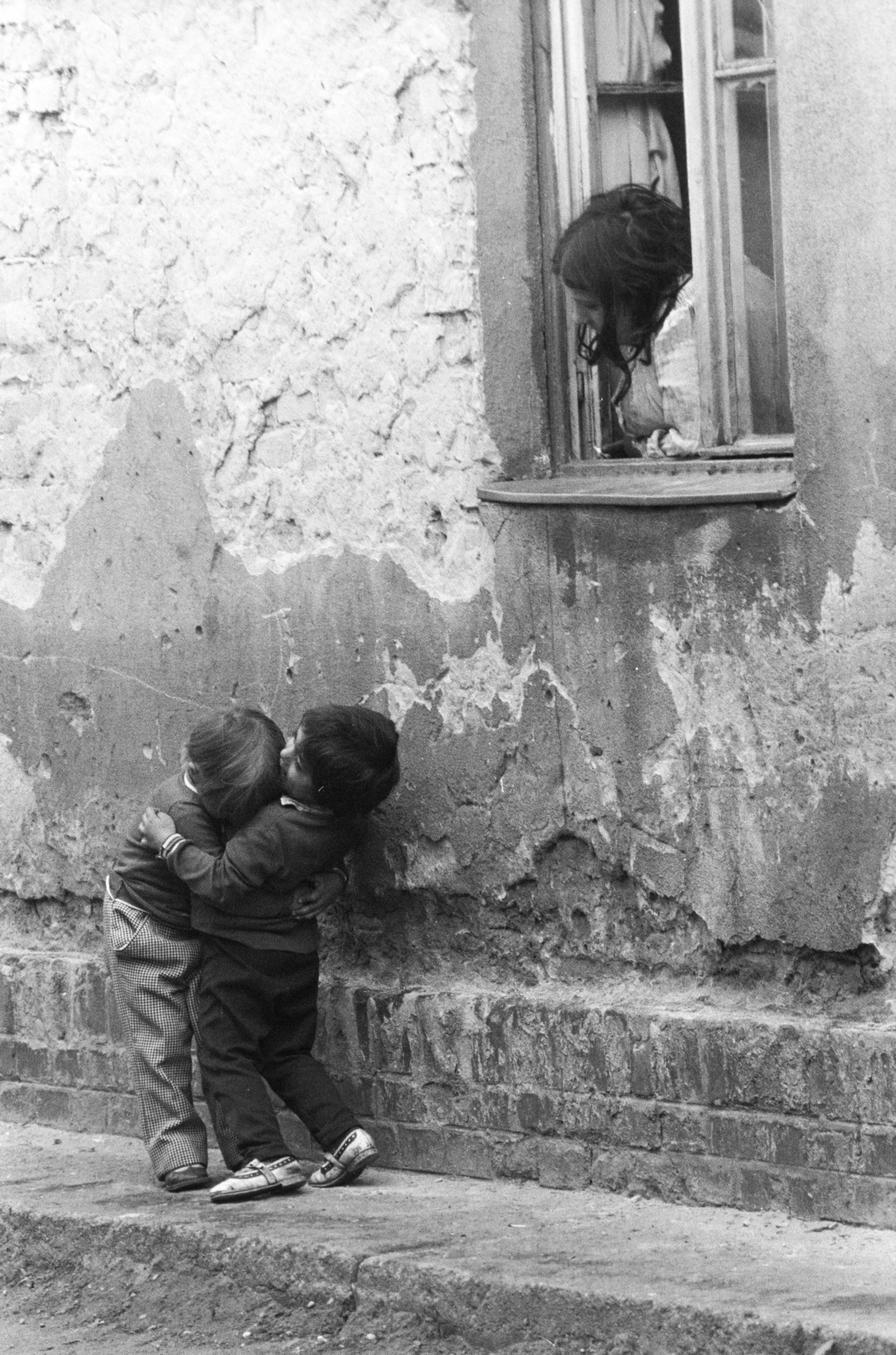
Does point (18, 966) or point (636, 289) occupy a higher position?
point (636, 289)

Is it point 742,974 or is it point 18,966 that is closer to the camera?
point 742,974

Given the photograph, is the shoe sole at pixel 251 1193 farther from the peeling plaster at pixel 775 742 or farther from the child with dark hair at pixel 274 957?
the peeling plaster at pixel 775 742

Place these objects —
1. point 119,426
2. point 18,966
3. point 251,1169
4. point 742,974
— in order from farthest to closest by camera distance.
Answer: point 18,966, point 119,426, point 251,1169, point 742,974

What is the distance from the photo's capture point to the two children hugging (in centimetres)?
439

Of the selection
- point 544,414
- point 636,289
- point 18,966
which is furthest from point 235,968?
point 636,289

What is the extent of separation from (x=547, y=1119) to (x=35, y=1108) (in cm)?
168

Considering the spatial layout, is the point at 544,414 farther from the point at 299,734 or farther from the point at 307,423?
the point at 299,734

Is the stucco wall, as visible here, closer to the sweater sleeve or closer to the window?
the window

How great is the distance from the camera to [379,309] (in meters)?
4.57

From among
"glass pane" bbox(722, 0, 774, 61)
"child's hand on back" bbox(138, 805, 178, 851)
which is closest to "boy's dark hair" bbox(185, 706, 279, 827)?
"child's hand on back" bbox(138, 805, 178, 851)

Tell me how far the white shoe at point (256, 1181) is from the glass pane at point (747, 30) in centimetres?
267

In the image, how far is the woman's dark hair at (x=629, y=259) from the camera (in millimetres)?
4293

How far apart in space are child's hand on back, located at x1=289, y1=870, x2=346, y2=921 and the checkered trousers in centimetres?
35

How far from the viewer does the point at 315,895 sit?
4555 millimetres
